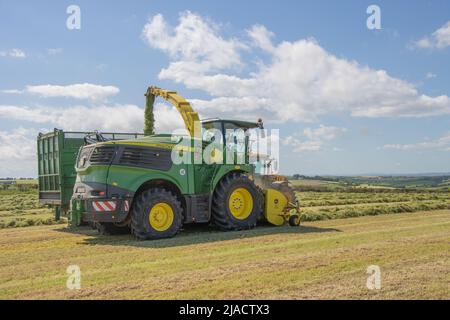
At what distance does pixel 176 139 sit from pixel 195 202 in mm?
1680

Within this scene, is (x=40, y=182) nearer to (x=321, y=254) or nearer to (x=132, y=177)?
(x=132, y=177)

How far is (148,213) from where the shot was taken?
12031 millimetres

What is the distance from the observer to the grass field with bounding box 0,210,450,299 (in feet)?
22.4

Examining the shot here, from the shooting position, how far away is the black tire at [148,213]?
11.9 meters

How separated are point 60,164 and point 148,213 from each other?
13.2 ft

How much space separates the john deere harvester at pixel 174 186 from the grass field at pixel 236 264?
0.55 meters

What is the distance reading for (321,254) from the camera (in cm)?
944
